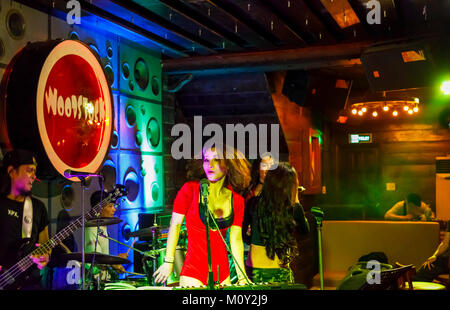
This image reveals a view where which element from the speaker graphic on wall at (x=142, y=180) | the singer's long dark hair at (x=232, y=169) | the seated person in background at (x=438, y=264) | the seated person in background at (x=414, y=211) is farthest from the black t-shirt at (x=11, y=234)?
the seated person in background at (x=414, y=211)

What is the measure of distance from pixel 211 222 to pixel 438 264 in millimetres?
4013

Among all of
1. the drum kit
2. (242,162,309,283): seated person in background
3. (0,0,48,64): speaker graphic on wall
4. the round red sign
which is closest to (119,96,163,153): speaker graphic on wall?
the round red sign

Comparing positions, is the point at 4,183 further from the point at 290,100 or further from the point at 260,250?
the point at 290,100

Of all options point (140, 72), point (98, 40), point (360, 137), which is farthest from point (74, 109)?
point (360, 137)

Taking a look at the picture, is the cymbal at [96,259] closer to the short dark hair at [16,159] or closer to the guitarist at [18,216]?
the guitarist at [18,216]

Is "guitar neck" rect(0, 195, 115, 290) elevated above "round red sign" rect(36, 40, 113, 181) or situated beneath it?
situated beneath

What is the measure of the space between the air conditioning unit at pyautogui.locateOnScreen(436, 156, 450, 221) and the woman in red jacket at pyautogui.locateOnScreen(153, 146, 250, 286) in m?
8.40

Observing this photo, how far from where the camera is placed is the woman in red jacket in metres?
3.69

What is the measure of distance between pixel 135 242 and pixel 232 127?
2893 millimetres

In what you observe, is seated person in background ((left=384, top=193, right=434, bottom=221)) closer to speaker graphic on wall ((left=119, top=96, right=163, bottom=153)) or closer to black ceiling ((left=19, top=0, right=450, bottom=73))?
black ceiling ((left=19, top=0, right=450, bottom=73))

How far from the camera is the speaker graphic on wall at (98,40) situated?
5.50 metres

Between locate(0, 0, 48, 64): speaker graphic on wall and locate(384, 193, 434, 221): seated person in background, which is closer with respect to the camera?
locate(0, 0, 48, 64): speaker graphic on wall

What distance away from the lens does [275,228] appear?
164 inches
